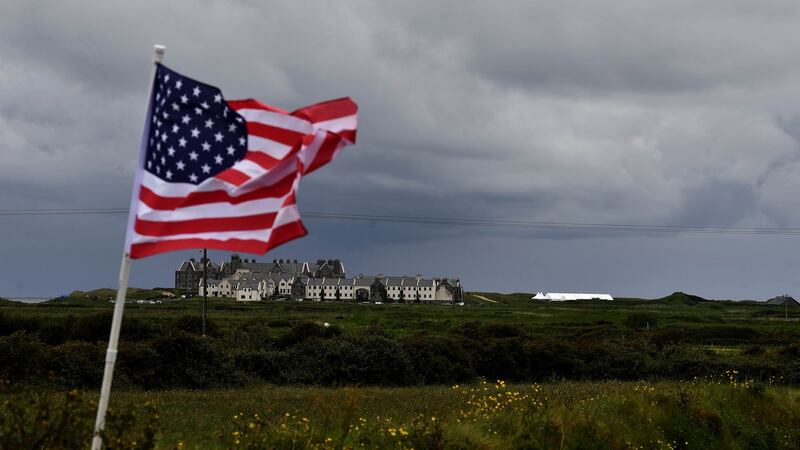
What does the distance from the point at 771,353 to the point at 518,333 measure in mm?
17877

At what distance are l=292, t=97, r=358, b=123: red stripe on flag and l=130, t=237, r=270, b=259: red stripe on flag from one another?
1506 mm

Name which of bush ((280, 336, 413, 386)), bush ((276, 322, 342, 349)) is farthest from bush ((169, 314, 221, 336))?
bush ((280, 336, 413, 386))

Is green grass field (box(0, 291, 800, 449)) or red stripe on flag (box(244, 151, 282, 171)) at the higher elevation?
red stripe on flag (box(244, 151, 282, 171))

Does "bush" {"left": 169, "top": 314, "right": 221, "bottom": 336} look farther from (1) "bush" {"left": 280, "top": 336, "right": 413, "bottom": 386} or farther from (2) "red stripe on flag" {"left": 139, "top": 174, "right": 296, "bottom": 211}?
(2) "red stripe on flag" {"left": 139, "top": 174, "right": 296, "bottom": 211}

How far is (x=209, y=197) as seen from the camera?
28.8ft

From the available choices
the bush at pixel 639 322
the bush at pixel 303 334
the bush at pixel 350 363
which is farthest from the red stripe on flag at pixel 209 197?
the bush at pixel 639 322

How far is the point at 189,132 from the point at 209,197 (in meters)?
0.75

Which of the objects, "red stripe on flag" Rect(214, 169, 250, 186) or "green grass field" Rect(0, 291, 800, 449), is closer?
"red stripe on flag" Rect(214, 169, 250, 186)

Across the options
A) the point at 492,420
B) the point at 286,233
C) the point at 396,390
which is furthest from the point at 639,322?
the point at 286,233

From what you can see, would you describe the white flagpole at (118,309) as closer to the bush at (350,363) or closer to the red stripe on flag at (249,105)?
the red stripe on flag at (249,105)

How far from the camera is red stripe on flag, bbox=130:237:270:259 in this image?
27.7 ft

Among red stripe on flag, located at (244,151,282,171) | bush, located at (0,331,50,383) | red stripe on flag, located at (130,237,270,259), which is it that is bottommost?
bush, located at (0,331,50,383)

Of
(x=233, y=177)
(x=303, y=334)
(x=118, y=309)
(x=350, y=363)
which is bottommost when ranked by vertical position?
(x=350, y=363)

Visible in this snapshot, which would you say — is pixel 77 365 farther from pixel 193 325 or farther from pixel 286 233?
pixel 193 325
